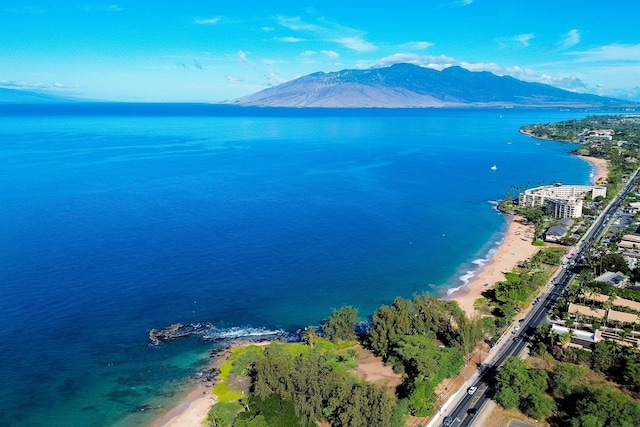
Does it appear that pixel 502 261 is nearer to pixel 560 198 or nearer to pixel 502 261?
pixel 502 261

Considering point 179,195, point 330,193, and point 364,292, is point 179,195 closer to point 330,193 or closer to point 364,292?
point 330,193

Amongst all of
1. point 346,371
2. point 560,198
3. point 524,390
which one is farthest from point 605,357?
point 560,198

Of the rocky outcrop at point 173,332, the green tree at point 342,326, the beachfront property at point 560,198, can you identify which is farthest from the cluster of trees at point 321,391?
the beachfront property at point 560,198

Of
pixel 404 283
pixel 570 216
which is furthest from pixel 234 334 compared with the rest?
pixel 570 216

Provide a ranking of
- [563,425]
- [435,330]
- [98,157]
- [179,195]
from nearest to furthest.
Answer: [563,425] < [435,330] < [179,195] < [98,157]

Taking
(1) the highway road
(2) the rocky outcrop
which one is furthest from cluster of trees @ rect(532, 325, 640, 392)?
(2) the rocky outcrop

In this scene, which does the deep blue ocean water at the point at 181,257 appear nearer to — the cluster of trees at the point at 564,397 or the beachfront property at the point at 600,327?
the beachfront property at the point at 600,327

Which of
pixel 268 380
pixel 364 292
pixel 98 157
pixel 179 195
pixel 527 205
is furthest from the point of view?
pixel 98 157
